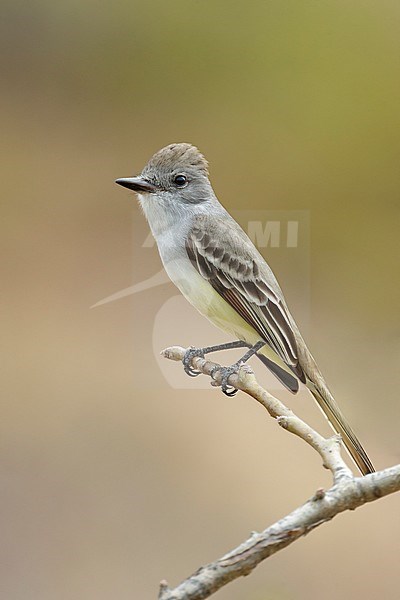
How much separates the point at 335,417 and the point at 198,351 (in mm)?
193

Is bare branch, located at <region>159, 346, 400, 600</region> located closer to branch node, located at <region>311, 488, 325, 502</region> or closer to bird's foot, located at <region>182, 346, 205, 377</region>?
branch node, located at <region>311, 488, 325, 502</region>

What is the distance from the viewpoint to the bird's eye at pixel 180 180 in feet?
2.95

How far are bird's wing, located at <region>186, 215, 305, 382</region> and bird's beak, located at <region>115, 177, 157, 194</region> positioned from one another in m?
0.08

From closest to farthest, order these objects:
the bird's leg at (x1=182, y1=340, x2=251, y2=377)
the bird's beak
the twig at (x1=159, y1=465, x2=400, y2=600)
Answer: the twig at (x1=159, y1=465, x2=400, y2=600), the bird's beak, the bird's leg at (x1=182, y1=340, x2=251, y2=377)

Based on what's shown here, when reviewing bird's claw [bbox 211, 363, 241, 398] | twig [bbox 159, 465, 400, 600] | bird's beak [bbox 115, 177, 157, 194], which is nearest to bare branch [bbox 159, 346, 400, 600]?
twig [bbox 159, 465, 400, 600]

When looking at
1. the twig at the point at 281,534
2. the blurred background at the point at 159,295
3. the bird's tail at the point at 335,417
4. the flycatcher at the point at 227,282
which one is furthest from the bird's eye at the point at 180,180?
the twig at the point at 281,534

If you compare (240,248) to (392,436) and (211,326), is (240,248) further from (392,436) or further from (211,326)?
(392,436)

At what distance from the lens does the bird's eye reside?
90cm

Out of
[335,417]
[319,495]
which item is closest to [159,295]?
[335,417]

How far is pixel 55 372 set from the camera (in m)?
1.11

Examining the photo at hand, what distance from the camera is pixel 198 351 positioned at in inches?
38.9

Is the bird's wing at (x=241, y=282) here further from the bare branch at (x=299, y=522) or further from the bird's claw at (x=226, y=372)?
the bare branch at (x=299, y=522)

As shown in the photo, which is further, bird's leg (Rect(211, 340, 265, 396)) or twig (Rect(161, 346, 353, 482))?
bird's leg (Rect(211, 340, 265, 396))

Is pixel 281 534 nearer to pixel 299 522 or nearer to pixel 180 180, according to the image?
pixel 299 522
